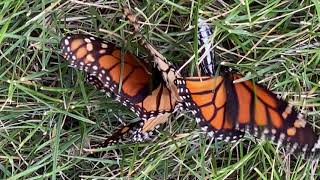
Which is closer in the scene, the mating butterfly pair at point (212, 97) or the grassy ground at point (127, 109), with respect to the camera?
the mating butterfly pair at point (212, 97)

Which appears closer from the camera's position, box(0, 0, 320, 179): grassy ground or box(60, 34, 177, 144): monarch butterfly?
box(60, 34, 177, 144): monarch butterfly

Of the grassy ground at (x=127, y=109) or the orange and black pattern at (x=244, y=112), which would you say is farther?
the grassy ground at (x=127, y=109)

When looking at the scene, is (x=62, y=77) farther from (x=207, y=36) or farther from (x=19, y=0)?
(x=207, y=36)

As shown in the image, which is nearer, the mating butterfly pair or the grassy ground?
the mating butterfly pair

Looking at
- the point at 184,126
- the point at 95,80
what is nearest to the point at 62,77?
the point at 95,80
